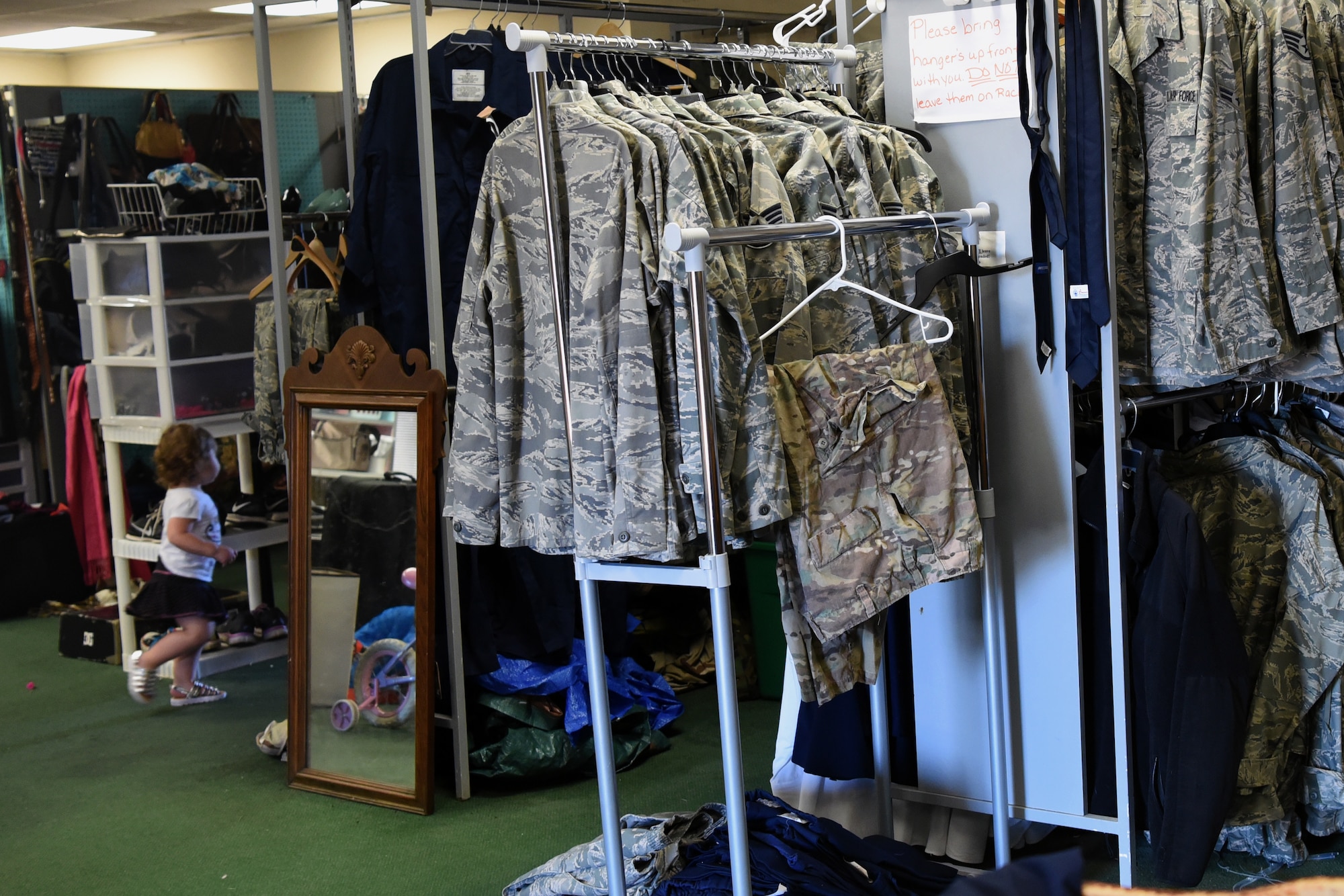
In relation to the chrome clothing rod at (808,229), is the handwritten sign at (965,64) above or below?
above

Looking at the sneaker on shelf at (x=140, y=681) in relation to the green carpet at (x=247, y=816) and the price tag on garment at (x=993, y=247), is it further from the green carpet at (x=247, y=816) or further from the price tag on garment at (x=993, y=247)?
the price tag on garment at (x=993, y=247)

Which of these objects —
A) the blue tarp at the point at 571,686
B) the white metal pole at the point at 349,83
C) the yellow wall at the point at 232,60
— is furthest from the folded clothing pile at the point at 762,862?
the yellow wall at the point at 232,60

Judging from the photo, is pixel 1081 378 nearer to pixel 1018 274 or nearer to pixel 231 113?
pixel 1018 274

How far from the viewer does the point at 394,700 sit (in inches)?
141

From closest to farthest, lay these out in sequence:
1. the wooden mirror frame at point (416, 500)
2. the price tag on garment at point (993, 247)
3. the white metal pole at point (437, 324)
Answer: the price tag on garment at point (993, 247) → the white metal pole at point (437, 324) → the wooden mirror frame at point (416, 500)

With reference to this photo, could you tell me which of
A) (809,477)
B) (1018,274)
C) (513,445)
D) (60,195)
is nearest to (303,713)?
(513,445)

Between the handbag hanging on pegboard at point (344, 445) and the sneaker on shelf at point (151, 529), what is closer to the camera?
the handbag hanging on pegboard at point (344, 445)

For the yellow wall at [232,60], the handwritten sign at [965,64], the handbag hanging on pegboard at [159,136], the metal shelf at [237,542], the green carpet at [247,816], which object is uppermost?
the yellow wall at [232,60]

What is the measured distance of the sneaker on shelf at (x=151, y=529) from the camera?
190 inches

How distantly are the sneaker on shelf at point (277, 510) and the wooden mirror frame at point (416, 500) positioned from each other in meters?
1.22

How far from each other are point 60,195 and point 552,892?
4908 millimetres

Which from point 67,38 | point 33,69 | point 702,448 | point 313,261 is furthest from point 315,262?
point 33,69

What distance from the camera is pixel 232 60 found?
312 inches

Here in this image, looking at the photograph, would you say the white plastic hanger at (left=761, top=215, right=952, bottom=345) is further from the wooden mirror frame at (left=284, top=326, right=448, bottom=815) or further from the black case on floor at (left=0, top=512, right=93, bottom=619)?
the black case on floor at (left=0, top=512, right=93, bottom=619)
